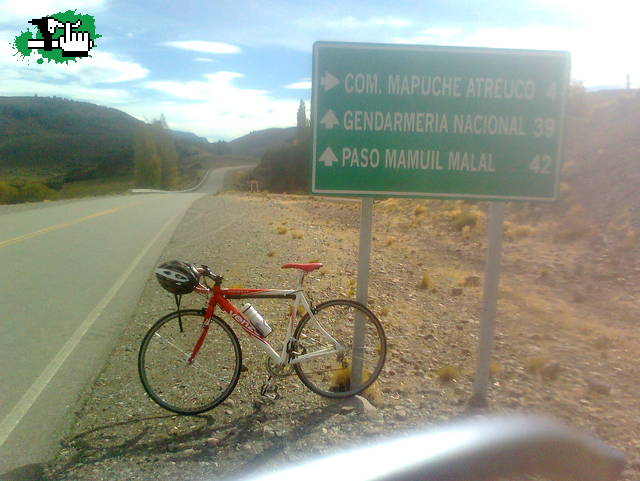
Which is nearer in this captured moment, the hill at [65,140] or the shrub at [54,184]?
the shrub at [54,184]

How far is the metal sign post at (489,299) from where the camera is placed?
4832 mm

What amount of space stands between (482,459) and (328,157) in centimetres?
278

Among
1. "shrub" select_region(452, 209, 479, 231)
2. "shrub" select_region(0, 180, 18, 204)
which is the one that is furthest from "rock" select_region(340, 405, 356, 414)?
"shrub" select_region(0, 180, 18, 204)

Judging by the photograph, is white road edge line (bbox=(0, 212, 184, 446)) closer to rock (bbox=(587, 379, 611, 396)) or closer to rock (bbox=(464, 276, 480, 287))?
rock (bbox=(587, 379, 611, 396))

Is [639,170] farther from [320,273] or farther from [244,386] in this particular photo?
[244,386]

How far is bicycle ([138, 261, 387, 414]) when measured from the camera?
459 centimetres

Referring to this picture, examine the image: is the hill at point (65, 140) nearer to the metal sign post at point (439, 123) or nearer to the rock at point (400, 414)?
the metal sign post at point (439, 123)

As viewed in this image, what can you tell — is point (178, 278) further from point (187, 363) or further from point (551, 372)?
point (551, 372)

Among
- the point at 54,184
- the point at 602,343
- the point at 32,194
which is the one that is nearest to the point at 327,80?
the point at 602,343

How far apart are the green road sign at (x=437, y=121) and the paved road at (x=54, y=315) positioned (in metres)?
2.80

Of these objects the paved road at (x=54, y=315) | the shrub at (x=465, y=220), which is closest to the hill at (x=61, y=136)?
the shrub at (x=465, y=220)

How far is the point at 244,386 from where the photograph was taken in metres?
5.27

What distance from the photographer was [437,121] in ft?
15.5

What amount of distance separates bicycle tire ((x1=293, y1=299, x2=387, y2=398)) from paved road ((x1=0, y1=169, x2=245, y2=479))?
1889mm
